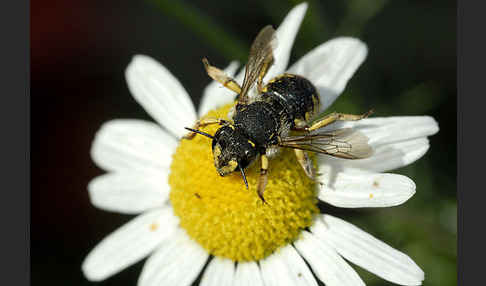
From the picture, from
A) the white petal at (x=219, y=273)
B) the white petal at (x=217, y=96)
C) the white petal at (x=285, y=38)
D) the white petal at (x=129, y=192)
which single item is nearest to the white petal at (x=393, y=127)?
the white petal at (x=285, y=38)

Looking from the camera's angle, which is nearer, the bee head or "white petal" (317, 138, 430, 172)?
the bee head

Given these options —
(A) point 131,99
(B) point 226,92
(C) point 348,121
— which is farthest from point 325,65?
(A) point 131,99

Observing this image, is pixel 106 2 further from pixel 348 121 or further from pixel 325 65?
pixel 348 121

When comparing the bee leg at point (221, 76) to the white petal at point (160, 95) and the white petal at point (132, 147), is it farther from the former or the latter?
the white petal at point (132, 147)

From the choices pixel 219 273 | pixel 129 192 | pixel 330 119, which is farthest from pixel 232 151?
pixel 129 192

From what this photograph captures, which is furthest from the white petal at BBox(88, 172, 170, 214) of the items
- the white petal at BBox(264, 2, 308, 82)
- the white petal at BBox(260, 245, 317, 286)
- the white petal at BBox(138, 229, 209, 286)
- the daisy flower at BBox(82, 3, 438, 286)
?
the white petal at BBox(264, 2, 308, 82)

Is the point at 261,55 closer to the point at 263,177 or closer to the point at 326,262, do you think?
the point at 263,177

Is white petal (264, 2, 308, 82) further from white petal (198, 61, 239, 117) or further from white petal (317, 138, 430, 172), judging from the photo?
white petal (317, 138, 430, 172)
